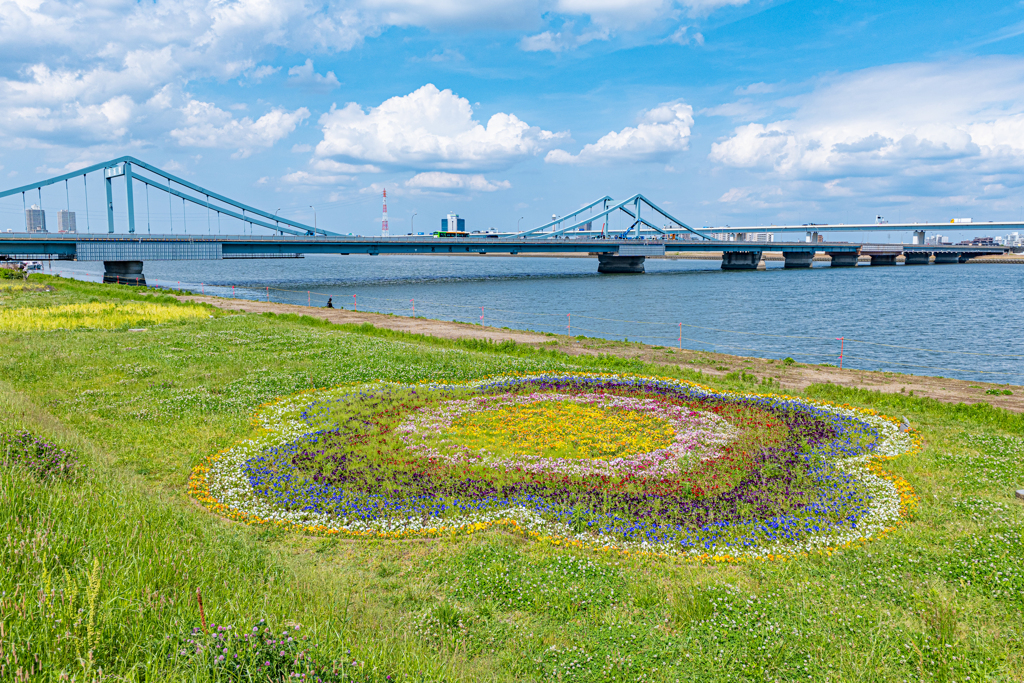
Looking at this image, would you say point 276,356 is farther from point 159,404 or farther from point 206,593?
point 206,593

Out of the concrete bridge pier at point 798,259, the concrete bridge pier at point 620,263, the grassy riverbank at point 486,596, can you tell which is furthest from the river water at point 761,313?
the concrete bridge pier at point 798,259

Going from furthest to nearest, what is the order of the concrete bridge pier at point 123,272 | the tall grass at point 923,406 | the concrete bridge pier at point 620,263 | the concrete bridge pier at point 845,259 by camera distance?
the concrete bridge pier at point 845,259 → the concrete bridge pier at point 620,263 → the concrete bridge pier at point 123,272 → the tall grass at point 923,406

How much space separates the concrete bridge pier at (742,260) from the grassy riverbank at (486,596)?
16263 centimetres

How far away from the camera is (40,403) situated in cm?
1756

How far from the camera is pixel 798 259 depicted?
179625 mm

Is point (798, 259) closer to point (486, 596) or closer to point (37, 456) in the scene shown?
point (486, 596)

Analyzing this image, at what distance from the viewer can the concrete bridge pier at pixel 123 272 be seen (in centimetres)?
8231

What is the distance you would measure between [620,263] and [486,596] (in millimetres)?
143719

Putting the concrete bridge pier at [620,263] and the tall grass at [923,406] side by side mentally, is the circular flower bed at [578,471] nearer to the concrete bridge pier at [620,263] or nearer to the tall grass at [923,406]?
the tall grass at [923,406]

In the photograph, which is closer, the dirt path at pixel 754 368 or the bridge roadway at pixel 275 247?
the dirt path at pixel 754 368

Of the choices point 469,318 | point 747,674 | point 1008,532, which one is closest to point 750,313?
point 469,318

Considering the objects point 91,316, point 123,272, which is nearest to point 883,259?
point 123,272

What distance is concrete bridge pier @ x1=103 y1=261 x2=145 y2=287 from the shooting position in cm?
8231

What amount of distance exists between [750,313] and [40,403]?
61.7 metres
